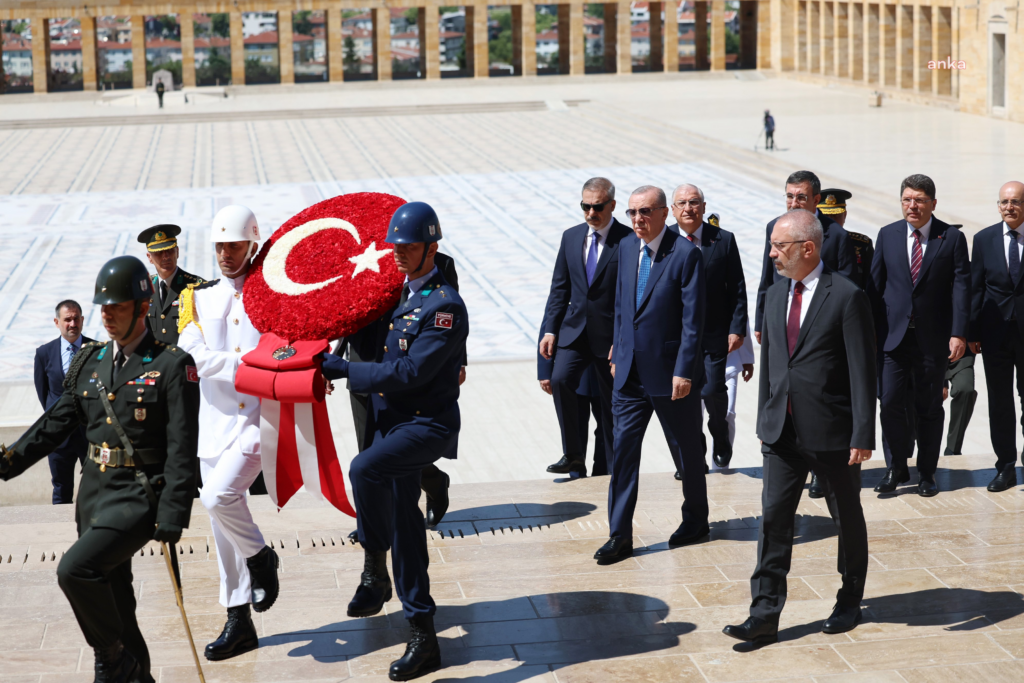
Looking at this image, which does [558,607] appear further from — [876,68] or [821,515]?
[876,68]

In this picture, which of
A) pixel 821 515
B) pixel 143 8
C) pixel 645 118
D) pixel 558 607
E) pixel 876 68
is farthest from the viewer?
pixel 143 8

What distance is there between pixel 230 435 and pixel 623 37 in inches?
1782

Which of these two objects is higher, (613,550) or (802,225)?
(802,225)

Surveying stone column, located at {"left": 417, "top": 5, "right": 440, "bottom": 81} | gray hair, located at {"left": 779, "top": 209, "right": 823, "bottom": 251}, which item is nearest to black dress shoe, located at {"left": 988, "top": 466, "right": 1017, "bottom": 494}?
gray hair, located at {"left": 779, "top": 209, "right": 823, "bottom": 251}

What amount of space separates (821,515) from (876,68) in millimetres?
36320

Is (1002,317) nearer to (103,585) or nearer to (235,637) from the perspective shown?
(235,637)

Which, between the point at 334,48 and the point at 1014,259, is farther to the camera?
the point at 334,48

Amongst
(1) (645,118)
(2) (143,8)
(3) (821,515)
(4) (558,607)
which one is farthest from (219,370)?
(2) (143,8)

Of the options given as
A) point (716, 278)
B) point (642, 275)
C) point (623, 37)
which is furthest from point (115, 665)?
point (623, 37)

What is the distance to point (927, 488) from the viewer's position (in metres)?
6.04

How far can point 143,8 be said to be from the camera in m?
45.5

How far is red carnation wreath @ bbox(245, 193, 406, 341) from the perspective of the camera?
430 cm

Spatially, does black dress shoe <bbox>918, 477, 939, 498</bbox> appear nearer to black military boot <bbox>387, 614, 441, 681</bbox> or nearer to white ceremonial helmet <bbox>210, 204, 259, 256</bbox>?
black military boot <bbox>387, 614, 441, 681</bbox>

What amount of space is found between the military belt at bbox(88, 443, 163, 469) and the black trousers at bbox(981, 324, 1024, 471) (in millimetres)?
4277
